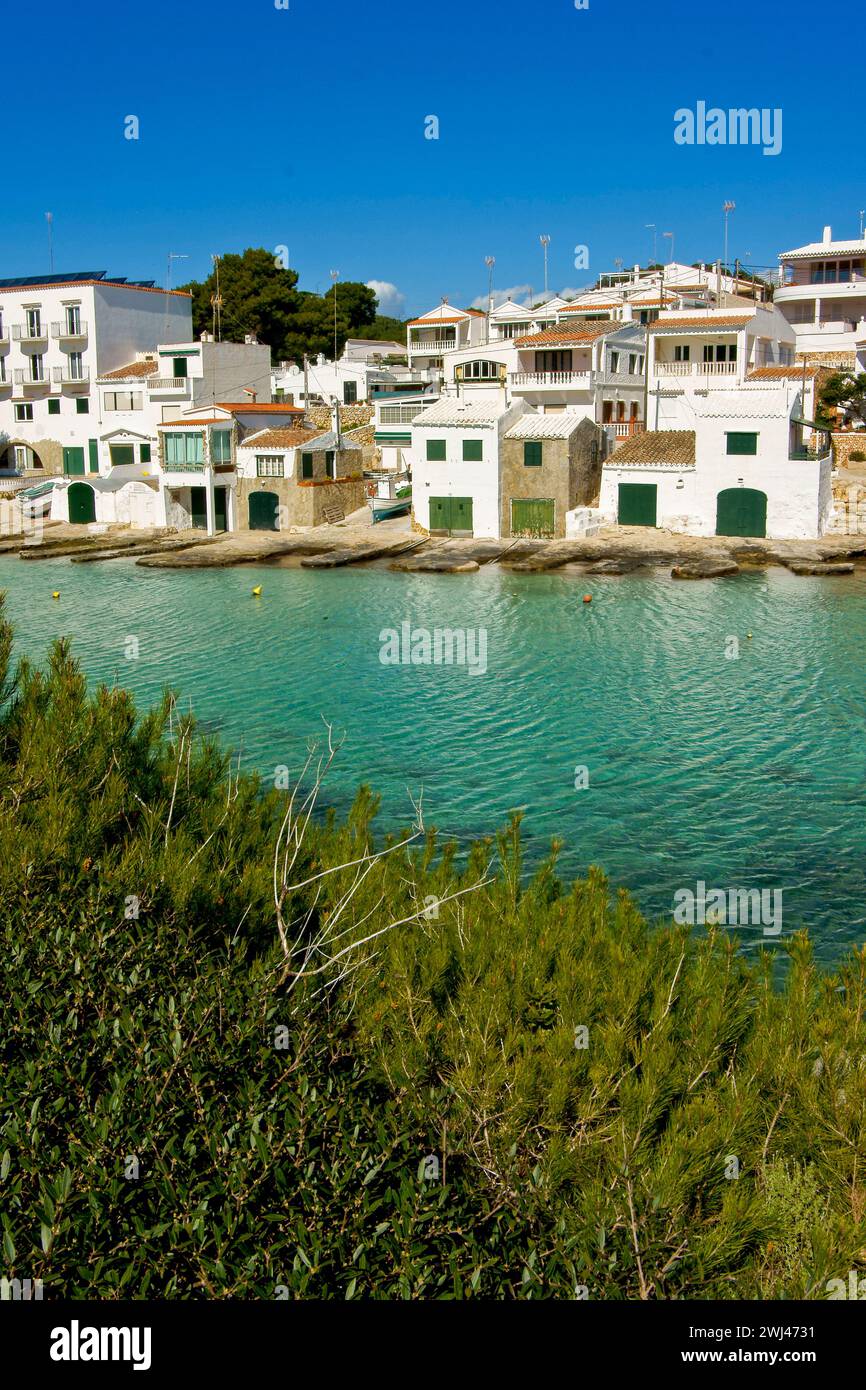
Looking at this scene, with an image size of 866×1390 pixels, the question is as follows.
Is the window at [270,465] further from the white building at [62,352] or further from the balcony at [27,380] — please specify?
the balcony at [27,380]

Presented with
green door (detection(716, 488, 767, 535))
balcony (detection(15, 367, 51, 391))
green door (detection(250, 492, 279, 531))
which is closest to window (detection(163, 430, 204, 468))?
green door (detection(250, 492, 279, 531))

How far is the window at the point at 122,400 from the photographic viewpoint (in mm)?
56750

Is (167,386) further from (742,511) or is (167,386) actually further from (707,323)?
(742,511)

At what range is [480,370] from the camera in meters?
53.2

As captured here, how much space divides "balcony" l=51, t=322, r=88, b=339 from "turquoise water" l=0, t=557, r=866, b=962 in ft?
86.0

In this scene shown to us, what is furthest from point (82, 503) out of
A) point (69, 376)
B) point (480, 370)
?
point (480, 370)

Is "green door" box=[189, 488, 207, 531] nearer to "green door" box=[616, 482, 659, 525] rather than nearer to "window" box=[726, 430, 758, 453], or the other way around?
"green door" box=[616, 482, 659, 525]

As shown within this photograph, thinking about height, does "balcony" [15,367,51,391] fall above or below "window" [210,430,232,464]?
above

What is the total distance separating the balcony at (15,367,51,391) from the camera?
199ft

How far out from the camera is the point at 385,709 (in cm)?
2255

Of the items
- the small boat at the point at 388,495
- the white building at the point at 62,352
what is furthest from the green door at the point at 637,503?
the white building at the point at 62,352

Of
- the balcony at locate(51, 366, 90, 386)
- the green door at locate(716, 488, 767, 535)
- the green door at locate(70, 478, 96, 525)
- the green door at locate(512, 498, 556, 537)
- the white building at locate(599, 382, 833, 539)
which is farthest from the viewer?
the balcony at locate(51, 366, 90, 386)

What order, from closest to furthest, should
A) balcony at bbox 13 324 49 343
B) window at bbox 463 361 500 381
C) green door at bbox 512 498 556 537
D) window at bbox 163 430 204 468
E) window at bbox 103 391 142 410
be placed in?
green door at bbox 512 498 556 537 → window at bbox 163 430 204 468 → window at bbox 463 361 500 381 → window at bbox 103 391 142 410 → balcony at bbox 13 324 49 343

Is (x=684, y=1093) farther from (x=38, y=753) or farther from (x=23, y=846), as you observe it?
(x=38, y=753)
